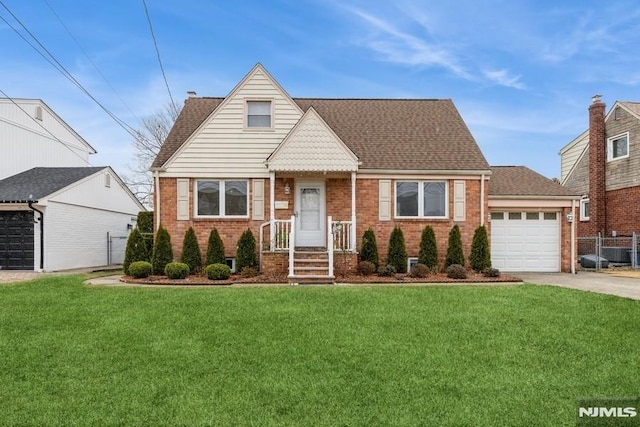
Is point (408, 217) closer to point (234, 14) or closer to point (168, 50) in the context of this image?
point (234, 14)

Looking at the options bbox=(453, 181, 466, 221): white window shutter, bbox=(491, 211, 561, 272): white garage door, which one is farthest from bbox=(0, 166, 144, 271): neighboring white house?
bbox=(491, 211, 561, 272): white garage door

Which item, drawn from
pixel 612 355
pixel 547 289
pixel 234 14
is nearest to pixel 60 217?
pixel 234 14

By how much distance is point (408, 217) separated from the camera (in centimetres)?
1487

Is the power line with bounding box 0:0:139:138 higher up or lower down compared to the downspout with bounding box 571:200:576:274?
higher up

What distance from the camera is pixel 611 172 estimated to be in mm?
21281

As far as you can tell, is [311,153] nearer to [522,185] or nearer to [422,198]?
[422,198]

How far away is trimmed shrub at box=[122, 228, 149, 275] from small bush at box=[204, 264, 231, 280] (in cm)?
286

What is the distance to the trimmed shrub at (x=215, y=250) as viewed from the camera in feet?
45.7

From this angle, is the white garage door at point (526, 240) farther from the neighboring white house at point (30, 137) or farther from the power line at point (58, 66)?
the neighboring white house at point (30, 137)

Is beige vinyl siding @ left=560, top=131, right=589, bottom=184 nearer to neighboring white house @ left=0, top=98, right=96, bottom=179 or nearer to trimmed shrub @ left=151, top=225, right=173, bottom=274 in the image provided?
trimmed shrub @ left=151, top=225, right=173, bottom=274

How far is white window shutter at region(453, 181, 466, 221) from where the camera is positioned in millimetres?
14898

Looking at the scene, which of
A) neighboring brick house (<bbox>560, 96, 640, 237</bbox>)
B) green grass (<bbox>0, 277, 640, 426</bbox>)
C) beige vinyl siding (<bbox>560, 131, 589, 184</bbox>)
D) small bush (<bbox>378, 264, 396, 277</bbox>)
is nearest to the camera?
green grass (<bbox>0, 277, 640, 426</bbox>)

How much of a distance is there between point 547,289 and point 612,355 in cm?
524

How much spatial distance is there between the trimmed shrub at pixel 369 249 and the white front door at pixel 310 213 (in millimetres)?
1462
